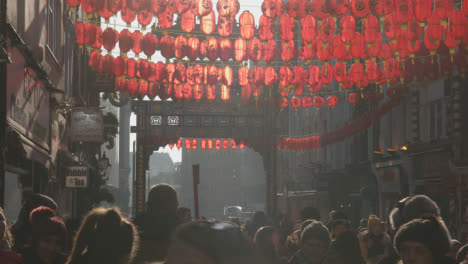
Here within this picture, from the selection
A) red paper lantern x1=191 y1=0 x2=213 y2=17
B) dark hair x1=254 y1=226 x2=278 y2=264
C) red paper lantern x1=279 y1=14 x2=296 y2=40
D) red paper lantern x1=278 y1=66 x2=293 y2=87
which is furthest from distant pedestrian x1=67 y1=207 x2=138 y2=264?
red paper lantern x1=278 y1=66 x2=293 y2=87

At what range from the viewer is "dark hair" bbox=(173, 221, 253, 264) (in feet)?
10.9

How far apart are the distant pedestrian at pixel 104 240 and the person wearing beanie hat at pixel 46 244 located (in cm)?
133

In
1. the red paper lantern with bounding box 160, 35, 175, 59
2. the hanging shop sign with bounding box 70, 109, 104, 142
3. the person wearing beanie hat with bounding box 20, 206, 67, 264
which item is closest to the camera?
the person wearing beanie hat with bounding box 20, 206, 67, 264

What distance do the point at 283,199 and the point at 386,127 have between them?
85.8ft

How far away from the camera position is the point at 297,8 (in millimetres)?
17531

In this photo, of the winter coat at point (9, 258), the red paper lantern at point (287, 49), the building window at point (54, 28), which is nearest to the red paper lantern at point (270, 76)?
the red paper lantern at point (287, 49)

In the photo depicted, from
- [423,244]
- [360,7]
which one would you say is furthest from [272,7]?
[423,244]

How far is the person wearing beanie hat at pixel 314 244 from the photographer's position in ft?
22.4

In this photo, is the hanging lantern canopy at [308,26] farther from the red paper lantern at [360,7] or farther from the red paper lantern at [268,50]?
the red paper lantern at [268,50]

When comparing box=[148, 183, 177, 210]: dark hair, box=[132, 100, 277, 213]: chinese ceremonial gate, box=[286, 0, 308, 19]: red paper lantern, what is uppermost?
box=[286, 0, 308, 19]: red paper lantern

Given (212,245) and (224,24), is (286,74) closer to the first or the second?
(224,24)

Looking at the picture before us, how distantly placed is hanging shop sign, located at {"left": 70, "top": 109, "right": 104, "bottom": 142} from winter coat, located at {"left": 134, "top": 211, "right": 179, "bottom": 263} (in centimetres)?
1722

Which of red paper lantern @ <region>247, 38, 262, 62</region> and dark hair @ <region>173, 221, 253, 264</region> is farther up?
red paper lantern @ <region>247, 38, 262, 62</region>

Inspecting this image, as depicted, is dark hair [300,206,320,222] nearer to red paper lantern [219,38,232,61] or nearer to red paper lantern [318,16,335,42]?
red paper lantern [318,16,335,42]
